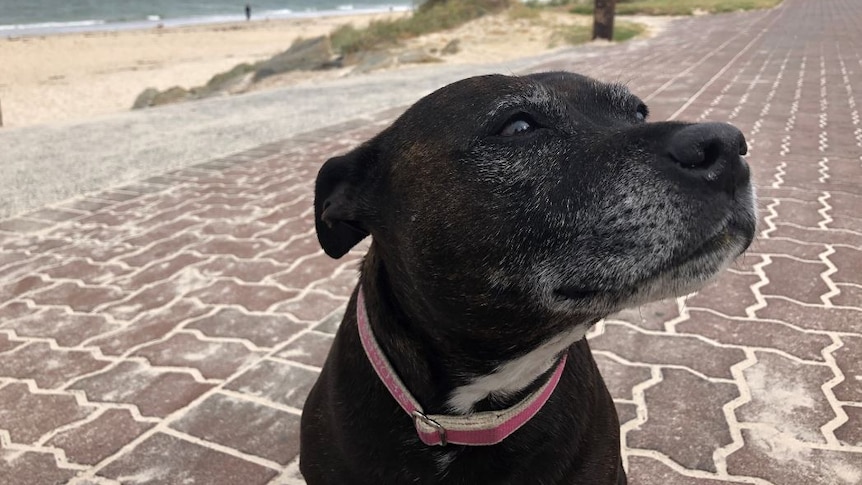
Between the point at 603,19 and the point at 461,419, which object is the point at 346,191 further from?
the point at 603,19

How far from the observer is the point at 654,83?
1260cm

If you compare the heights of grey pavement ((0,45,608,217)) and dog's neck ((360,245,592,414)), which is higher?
dog's neck ((360,245,592,414))

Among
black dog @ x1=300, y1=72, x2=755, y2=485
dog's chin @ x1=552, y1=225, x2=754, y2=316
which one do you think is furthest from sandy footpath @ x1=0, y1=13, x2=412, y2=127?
dog's chin @ x1=552, y1=225, x2=754, y2=316

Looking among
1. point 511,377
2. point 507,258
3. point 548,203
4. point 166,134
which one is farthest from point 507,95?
point 166,134

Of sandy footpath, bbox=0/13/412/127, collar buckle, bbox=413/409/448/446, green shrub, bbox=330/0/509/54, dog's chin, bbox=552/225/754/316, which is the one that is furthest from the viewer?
green shrub, bbox=330/0/509/54

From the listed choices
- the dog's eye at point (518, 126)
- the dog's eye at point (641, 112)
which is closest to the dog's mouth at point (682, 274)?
the dog's eye at point (518, 126)

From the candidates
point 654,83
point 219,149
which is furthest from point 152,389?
point 654,83

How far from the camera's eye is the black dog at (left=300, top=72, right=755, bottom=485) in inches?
75.4

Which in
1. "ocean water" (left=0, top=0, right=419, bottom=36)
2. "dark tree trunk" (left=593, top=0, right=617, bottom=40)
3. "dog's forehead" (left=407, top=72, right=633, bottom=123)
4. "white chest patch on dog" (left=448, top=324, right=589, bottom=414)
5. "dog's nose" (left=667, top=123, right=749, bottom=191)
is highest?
"ocean water" (left=0, top=0, right=419, bottom=36)

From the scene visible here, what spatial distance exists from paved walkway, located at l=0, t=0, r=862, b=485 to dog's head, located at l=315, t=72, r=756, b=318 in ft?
4.66

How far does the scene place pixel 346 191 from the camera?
243 centimetres

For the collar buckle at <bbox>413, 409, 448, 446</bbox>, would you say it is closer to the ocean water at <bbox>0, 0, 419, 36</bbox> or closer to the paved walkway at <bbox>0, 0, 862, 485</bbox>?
the paved walkway at <bbox>0, 0, 862, 485</bbox>

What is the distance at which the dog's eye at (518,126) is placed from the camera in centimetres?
216

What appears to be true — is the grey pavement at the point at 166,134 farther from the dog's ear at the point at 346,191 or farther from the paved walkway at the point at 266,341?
the dog's ear at the point at 346,191
